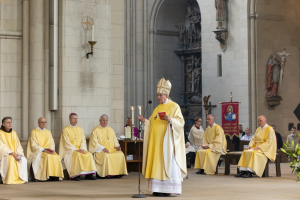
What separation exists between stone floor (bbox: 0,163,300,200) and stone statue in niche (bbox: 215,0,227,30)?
25.7ft

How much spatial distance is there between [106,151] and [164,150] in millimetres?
3105

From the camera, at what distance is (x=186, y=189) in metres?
9.01

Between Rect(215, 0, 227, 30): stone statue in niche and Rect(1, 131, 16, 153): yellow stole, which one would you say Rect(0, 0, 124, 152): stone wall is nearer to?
Rect(1, 131, 16, 153): yellow stole

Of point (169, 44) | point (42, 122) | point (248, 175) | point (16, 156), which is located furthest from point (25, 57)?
point (169, 44)

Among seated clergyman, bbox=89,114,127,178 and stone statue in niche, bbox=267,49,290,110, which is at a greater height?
stone statue in niche, bbox=267,49,290,110

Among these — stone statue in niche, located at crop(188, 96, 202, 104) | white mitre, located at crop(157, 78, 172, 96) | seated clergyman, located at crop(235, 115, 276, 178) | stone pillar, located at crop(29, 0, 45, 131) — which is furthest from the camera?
stone statue in niche, located at crop(188, 96, 202, 104)

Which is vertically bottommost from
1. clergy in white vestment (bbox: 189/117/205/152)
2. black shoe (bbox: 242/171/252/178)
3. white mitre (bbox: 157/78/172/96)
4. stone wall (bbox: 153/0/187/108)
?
black shoe (bbox: 242/171/252/178)

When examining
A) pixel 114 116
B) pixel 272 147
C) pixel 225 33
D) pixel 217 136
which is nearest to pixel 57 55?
pixel 114 116

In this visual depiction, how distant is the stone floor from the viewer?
7.97 meters

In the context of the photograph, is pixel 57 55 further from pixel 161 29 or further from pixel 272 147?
pixel 161 29

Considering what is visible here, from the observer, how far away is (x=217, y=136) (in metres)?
12.6

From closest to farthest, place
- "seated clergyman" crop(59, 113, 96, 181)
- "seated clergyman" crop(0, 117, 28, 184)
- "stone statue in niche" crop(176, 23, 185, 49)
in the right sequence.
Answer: "seated clergyman" crop(0, 117, 28, 184), "seated clergyman" crop(59, 113, 96, 181), "stone statue in niche" crop(176, 23, 185, 49)

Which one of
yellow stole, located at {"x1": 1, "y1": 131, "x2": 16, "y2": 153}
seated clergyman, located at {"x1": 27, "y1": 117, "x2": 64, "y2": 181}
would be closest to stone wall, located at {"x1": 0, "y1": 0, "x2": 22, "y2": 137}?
seated clergyman, located at {"x1": 27, "y1": 117, "x2": 64, "y2": 181}

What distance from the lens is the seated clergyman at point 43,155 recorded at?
1050cm
